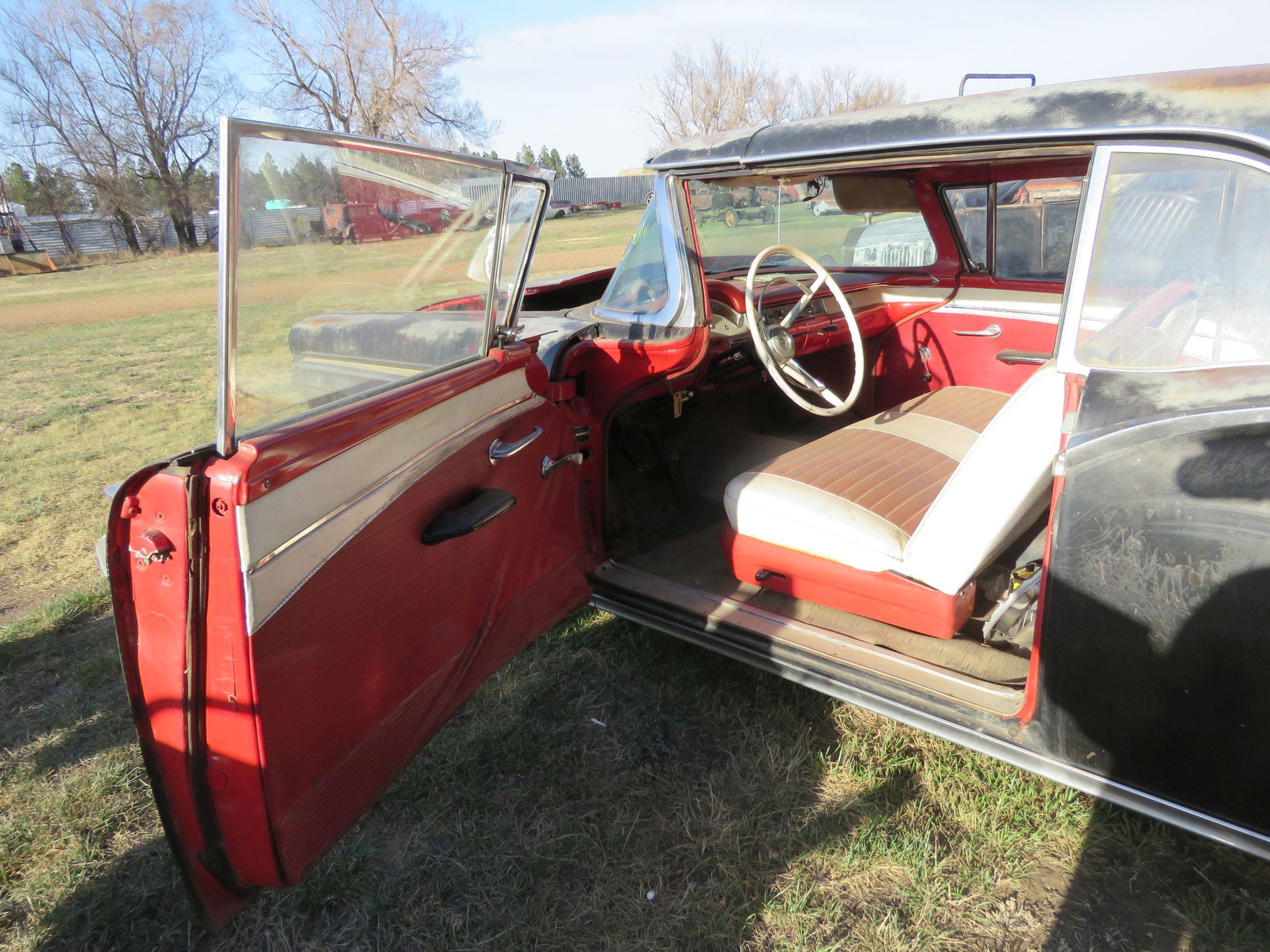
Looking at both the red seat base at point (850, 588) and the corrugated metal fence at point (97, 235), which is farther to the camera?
the corrugated metal fence at point (97, 235)

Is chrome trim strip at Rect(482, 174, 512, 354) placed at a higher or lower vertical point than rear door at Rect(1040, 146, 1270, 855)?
higher

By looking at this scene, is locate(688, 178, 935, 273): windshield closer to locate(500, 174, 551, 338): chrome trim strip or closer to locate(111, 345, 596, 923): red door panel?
locate(500, 174, 551, 338): chrome trim strip

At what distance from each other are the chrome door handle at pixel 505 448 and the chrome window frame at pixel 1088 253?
1.34 meters

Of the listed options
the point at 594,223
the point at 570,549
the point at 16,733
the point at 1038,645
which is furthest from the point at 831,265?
the point at 594,223

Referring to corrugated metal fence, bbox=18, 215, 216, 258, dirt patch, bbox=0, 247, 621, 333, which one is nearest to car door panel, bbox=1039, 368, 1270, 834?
dirt patch, bbox=0, 247, 621, 333

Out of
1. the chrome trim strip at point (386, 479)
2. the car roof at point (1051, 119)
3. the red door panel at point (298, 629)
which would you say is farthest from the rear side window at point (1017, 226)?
the red door panel at point (298, 629)

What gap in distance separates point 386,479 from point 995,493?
1396mm

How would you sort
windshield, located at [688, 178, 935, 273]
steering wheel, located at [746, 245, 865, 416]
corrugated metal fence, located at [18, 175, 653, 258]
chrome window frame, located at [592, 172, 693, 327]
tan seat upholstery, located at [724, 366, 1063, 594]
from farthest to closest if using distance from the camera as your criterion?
corrugated metal fence, located at [18, 175, 653, 258], windshield, located at [688, 178, 935, 273], steering wheel, located at [746, 245, 865, 416], chrome window frame, located at [592, 172, 693, 327], tan seat upholstery, located at [724, 366, 1063, 594]

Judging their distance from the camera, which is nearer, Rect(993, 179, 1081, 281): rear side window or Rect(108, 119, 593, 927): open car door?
Rect(108, 119, 593, 927): open car door

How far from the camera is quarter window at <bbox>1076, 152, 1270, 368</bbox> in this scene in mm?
1446

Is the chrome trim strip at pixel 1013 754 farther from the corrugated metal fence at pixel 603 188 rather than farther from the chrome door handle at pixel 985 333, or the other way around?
the corrugated metal fence at pixel 603 188

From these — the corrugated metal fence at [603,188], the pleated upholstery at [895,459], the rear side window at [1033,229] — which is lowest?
the pleated upholstery at [895,459]

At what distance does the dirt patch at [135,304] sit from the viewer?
12914 millimetres

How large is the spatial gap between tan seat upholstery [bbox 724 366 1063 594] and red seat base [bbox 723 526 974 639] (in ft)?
0.10
